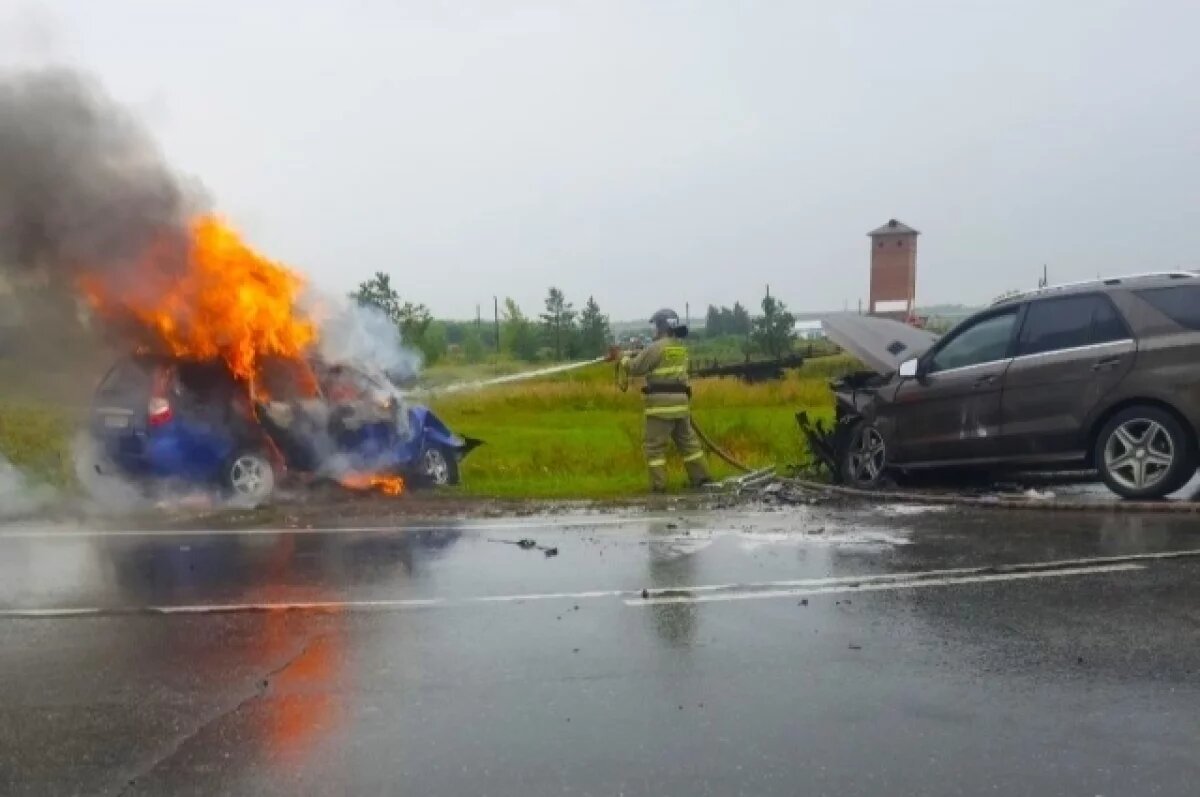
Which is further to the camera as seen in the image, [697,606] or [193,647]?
[697,606]

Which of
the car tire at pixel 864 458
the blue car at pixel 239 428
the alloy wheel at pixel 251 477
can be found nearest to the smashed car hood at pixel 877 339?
the car tire at pixel 864 458

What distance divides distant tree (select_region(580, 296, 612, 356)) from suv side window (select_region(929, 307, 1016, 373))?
40335mm

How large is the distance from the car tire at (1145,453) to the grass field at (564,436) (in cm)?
455

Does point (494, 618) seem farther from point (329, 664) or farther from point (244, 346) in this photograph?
point (244, 346)

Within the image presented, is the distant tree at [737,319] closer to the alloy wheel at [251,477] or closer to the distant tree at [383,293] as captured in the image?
the distant tree at [383,293]

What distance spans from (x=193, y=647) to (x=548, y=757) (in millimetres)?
2489

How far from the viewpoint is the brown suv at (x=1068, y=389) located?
335 inches

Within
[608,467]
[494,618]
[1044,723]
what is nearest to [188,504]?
[608,467]

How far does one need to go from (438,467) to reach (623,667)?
770 cm

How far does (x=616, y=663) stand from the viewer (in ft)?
16.8

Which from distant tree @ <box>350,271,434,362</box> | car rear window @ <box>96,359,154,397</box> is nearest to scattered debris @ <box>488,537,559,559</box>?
car rear window @ <box>96,359,154,397</box>

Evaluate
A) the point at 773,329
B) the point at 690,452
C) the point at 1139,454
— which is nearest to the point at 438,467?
the point at 690,452

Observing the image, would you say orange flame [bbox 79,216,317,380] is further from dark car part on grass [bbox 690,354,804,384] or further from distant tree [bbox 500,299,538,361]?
distant tree [bbox 500,299,538,361]

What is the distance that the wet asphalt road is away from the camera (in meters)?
3.88
